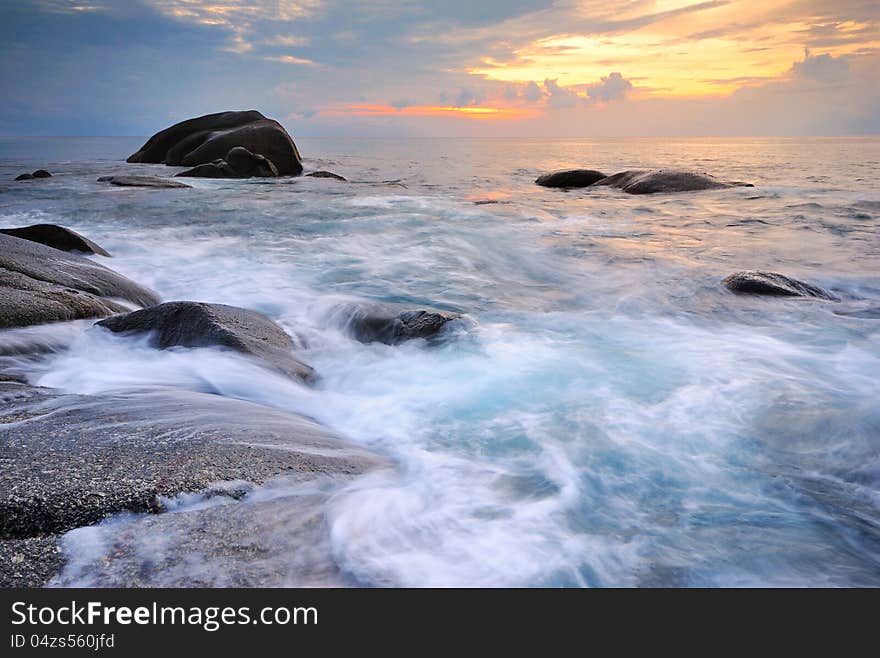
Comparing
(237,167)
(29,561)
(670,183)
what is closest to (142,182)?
(237,167)

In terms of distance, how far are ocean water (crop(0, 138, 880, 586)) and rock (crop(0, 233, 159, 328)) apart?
0.25 meters

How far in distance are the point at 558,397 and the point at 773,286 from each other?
13.0 ft

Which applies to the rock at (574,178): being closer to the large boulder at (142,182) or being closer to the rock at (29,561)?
the large boulder at (142,182)

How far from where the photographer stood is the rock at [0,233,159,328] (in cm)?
447

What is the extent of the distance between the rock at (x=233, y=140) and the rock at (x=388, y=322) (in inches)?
770

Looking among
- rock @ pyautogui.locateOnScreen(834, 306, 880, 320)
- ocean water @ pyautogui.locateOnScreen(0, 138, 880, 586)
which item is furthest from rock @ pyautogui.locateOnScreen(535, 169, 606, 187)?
rock @ pyautogui.locateOnScreen(834, 306, 880, 320)

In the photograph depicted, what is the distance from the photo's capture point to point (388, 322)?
18.8 ft

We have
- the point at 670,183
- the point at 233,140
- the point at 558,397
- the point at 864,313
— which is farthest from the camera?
the point at 233,140

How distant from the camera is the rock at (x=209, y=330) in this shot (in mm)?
4414

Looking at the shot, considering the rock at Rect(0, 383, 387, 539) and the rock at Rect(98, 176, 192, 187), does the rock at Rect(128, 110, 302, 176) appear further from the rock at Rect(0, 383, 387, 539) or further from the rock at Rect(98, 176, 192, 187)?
the rock at Rect(0, 383, 387, 539)

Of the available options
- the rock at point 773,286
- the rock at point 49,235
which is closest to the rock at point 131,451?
the rock at point 49,235

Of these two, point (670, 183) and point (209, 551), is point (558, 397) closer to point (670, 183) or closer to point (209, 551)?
point (209, 551)

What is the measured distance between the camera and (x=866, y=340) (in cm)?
542
